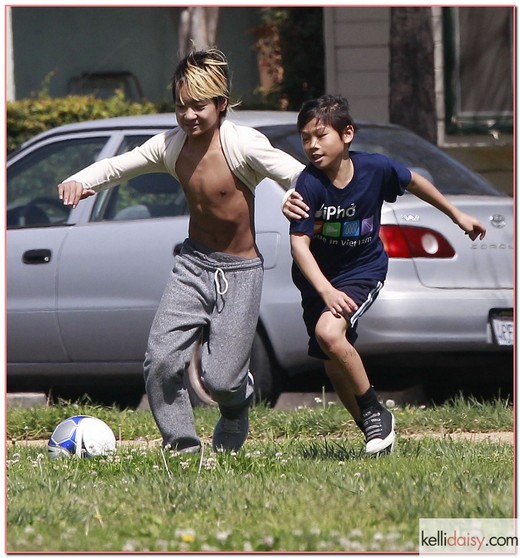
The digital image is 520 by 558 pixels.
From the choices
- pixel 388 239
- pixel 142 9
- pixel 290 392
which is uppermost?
pixel 142 9

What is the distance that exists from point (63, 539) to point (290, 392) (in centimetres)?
405

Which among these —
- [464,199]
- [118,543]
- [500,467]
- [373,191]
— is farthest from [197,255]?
[464,199]

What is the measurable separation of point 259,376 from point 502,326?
141cm

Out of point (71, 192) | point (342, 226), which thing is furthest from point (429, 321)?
point (71, 192)

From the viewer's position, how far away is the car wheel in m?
7.75

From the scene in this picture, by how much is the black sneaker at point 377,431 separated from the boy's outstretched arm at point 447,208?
2.73 ft

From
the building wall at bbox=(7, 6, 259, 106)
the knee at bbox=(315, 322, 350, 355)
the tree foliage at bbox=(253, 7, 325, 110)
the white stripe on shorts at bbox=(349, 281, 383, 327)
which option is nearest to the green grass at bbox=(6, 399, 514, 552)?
the knee at bbox=(315, 322, 350, 355)

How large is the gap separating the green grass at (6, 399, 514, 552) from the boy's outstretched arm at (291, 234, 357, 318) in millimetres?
624

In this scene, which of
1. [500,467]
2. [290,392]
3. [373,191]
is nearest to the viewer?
[500,467]

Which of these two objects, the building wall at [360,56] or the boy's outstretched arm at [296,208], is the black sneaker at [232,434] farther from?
the building wall at [360,56]

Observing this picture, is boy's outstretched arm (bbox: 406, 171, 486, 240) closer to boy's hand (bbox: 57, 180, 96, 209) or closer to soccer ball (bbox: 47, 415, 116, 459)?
boy's hand (bbox: 57, 180, 96, 209)

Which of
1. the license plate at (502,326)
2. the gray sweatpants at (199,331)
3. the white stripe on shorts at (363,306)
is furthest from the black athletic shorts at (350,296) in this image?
the license plate at (502,326)

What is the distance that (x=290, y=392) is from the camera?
814cm

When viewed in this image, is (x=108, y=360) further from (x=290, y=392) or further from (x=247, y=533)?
(x=247, y=533)
